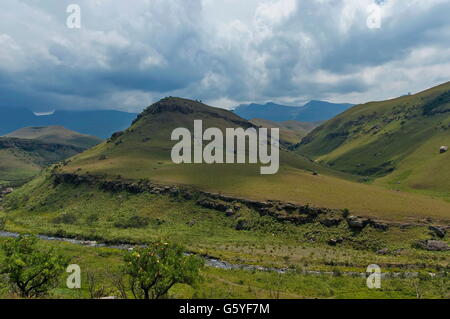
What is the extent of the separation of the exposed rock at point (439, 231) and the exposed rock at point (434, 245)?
3.85 m

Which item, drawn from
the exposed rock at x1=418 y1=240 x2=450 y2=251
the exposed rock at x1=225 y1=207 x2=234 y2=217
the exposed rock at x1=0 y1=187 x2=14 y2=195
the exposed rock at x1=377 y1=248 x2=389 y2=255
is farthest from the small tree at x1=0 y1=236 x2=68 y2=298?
the exposed rock at x1=0 y1=187 x2=14 y2=195

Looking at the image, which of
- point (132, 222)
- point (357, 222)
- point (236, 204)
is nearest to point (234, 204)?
point (236, 204)

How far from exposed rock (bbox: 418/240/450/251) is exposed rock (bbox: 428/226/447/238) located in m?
3.85

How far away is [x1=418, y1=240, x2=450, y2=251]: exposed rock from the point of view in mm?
67312

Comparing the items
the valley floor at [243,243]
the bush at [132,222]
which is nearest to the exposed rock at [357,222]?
the valley floor at [243,243]

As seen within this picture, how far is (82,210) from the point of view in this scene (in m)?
116

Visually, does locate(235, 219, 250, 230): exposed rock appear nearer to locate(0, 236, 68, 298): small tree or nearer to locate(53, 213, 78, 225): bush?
locate(53, 213, 78, 225): bush

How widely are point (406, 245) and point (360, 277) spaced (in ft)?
78.2

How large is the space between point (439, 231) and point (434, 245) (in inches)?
271

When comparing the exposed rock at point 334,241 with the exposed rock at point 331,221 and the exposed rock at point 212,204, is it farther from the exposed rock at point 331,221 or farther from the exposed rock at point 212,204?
the exposed rock at point 212,204

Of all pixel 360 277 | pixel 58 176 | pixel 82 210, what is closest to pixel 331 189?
pixel 360 277

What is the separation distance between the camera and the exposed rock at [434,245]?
6731cm
